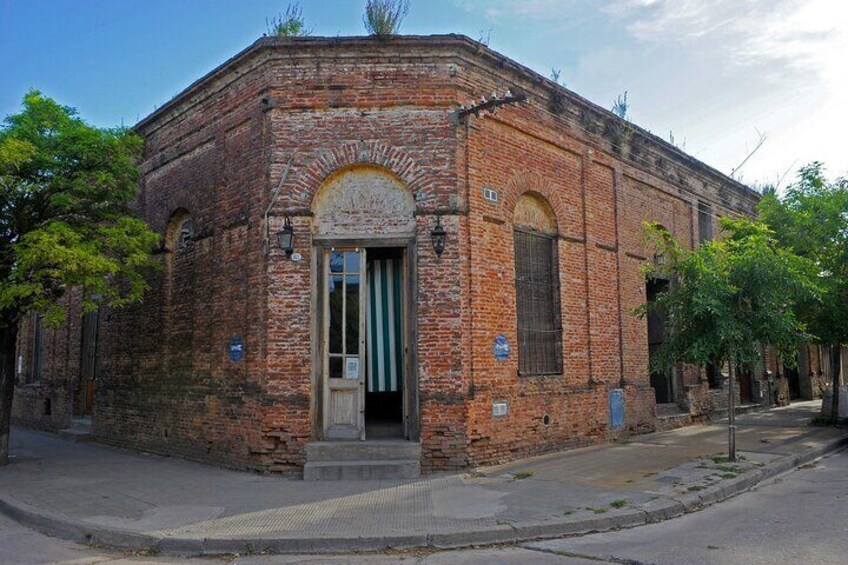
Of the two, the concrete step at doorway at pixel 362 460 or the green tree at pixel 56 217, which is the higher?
the green tree at pixel 56 217

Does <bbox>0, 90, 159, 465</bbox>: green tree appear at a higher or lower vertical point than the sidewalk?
higher

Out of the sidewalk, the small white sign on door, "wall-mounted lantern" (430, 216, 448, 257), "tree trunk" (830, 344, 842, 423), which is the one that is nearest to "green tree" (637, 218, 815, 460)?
the sidewalk

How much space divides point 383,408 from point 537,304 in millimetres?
3686

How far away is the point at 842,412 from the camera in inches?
624

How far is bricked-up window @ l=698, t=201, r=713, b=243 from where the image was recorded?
17.8 meters

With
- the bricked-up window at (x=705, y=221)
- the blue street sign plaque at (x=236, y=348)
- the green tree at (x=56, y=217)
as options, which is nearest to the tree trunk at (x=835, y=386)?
the bricked-up window at (x=705, y=221)

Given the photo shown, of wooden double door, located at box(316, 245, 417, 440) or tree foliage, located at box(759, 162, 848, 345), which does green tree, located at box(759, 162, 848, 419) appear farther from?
wooden double door, located at box(316, 245, 417, 440)

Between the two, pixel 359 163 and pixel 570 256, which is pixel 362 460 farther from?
pixel 570 256

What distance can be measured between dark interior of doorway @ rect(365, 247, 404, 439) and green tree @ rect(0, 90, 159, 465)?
12.9 feet

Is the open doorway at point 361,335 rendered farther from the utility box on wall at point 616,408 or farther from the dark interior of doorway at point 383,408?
the utility box on wall at point 616,408

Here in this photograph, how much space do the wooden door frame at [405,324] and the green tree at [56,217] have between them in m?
3.10

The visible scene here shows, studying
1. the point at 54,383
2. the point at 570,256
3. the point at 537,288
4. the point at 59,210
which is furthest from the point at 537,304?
the point at 54,383

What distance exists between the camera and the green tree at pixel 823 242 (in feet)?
47.6

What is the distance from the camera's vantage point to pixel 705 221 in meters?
18.1
